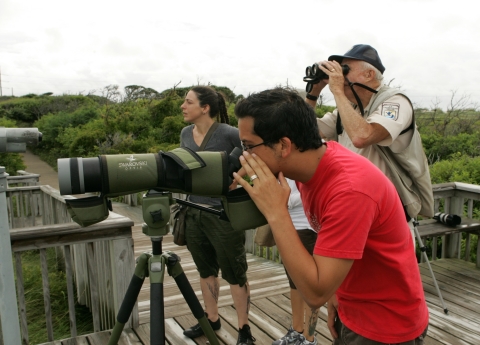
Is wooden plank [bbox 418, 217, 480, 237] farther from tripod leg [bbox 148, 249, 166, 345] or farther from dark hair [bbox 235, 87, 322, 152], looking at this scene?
dark hair [bbox 235, 87, 322, 152]

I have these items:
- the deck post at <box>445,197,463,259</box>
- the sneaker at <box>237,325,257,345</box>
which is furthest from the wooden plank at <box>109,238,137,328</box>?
the deck post at <box>445,197,463,259</box>

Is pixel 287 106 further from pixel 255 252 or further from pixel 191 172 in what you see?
pixel 255 252

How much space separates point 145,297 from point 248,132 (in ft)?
9.61

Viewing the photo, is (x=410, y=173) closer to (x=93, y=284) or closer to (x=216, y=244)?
(x=216, y=244)

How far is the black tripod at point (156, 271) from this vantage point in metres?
1.62

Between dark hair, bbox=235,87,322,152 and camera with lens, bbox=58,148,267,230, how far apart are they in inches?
9.3

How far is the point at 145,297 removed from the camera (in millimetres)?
3814

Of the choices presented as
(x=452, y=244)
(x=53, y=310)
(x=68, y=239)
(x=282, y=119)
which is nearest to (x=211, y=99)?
(x=68, y=239)

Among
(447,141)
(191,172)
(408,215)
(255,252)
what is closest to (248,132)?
(191,172)

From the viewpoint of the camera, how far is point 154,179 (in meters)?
1.49

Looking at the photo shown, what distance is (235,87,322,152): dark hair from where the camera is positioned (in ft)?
4.10

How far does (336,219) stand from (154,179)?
2.11 ft

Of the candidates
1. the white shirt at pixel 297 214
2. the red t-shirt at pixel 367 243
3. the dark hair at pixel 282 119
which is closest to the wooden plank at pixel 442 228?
the white shirt at pixel 297 214

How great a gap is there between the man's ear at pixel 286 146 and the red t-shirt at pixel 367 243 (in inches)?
4.2
